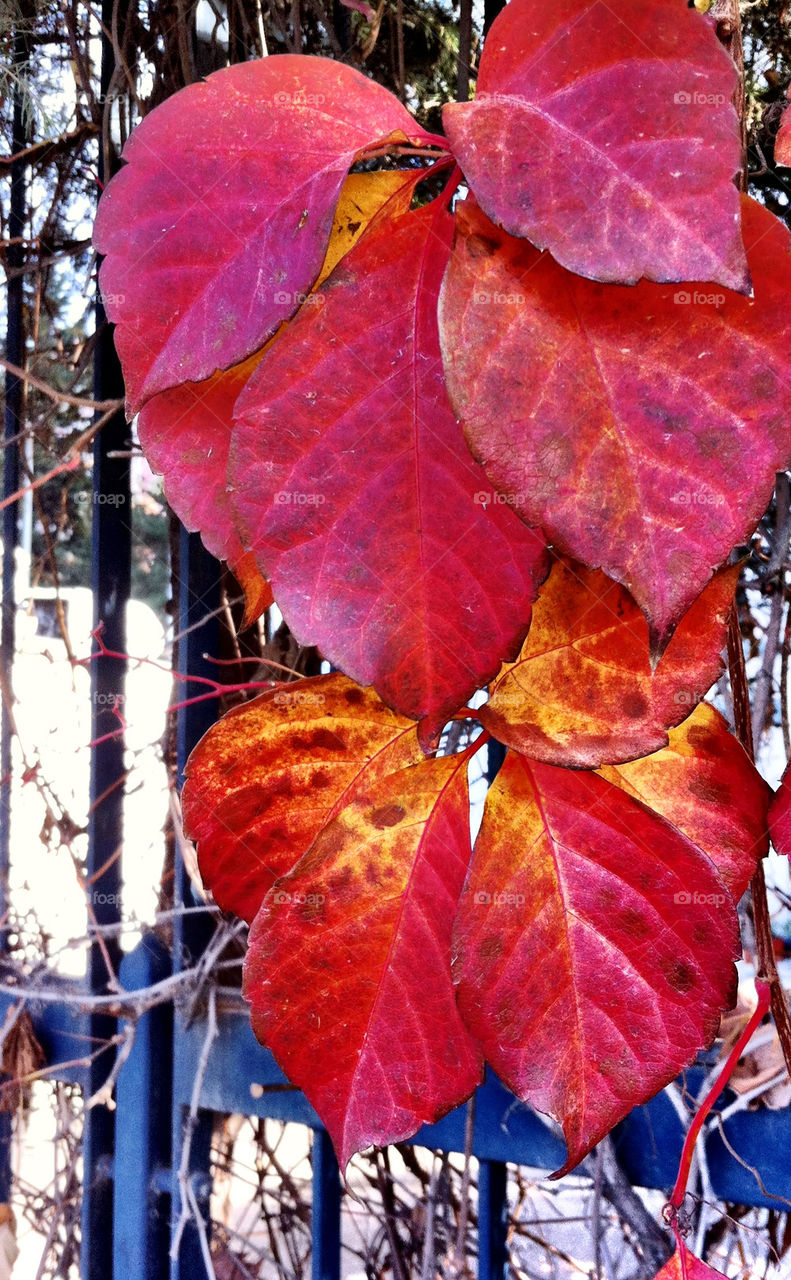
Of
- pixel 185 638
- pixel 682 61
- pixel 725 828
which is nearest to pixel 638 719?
pixel 725 828

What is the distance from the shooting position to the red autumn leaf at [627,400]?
0.26 m

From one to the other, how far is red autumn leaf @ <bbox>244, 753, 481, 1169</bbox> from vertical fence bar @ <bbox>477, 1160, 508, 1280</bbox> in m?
0.37

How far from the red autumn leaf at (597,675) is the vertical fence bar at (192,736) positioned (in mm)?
477

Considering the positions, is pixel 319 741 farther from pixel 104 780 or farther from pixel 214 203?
pixel 104 780

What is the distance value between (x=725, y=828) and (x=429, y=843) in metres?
0.10

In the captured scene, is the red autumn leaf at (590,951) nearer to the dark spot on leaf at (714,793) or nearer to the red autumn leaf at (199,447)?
the dark spot on leaf at (714,793)

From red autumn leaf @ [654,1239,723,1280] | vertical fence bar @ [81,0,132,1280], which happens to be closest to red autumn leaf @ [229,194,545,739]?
red autumn leaf @ [654,1239,723,1280]

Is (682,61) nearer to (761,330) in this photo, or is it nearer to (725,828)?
(761,330)

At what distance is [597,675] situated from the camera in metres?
0.33

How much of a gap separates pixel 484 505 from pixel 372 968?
6.9 inches

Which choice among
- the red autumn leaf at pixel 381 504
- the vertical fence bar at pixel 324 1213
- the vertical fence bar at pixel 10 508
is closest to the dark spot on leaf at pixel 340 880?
the red autumn leaf at pixel 381 504

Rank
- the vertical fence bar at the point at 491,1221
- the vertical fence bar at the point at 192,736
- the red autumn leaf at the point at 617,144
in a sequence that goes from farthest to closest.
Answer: the vertical fence bar at the point at 192,736
the vertical fence bar at the point at 491,1221
the red autumn leaf at the point at 617,144

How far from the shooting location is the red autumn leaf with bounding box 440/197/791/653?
10.3 inches

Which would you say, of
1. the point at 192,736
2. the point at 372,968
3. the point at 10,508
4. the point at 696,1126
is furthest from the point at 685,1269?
the point at 10,508
